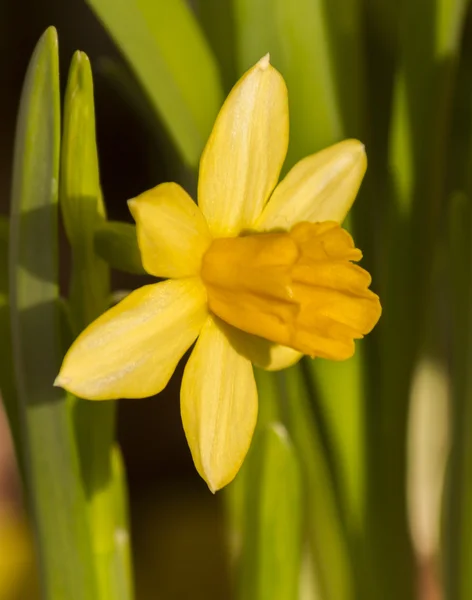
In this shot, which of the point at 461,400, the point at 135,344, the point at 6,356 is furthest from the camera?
the point at 461,400

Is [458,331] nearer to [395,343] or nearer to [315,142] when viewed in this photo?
[395,343]

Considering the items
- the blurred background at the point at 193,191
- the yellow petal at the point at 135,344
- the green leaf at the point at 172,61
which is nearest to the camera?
the yellow petal at the point at 135,344

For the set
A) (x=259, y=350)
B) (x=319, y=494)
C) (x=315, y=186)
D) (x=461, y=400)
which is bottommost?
(x=319, y=494)

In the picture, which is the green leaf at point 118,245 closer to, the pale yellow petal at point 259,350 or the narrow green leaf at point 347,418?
the pale yellow petal at point 259,350

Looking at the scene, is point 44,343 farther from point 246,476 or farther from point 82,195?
point 246,476

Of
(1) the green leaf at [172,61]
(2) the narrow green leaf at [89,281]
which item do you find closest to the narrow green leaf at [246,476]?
(2) the narrow green leaf at [89,281]

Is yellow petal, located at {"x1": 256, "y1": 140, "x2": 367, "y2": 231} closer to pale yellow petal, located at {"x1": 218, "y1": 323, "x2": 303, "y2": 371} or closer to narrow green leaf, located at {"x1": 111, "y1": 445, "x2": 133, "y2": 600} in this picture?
pale yellow petal, located at {"x1": 218, "y1": 323, "x2": 303, "y2": 371}

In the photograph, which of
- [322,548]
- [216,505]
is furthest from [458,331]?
[216,505]

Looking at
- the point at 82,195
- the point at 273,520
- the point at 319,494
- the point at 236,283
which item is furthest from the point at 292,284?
the point at 319,494
